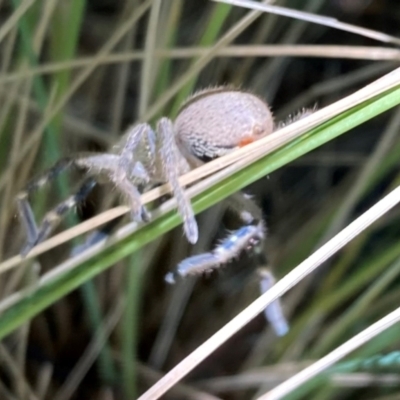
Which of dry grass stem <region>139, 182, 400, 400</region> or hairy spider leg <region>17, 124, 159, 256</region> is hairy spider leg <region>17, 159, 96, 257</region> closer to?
hairy spider leg <region>17, 124, 159, 256</region>

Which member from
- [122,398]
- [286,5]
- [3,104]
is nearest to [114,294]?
[122,398]

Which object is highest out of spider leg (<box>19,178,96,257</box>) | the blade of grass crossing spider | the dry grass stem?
spider leg (<box>19,178,96,257</box>)

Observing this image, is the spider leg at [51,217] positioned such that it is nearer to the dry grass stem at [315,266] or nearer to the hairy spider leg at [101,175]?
the hairy spider leg at [101,175]

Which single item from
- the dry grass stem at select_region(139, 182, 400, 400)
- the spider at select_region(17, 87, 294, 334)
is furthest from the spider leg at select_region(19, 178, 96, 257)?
the dry grass stem at select_region(139, 182, 400, 400)

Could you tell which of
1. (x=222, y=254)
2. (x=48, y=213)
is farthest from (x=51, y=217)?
(x=222, y=254)

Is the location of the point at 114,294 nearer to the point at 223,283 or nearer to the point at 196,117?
the point at 223,283

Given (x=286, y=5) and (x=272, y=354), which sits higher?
(x=286, y=5)
